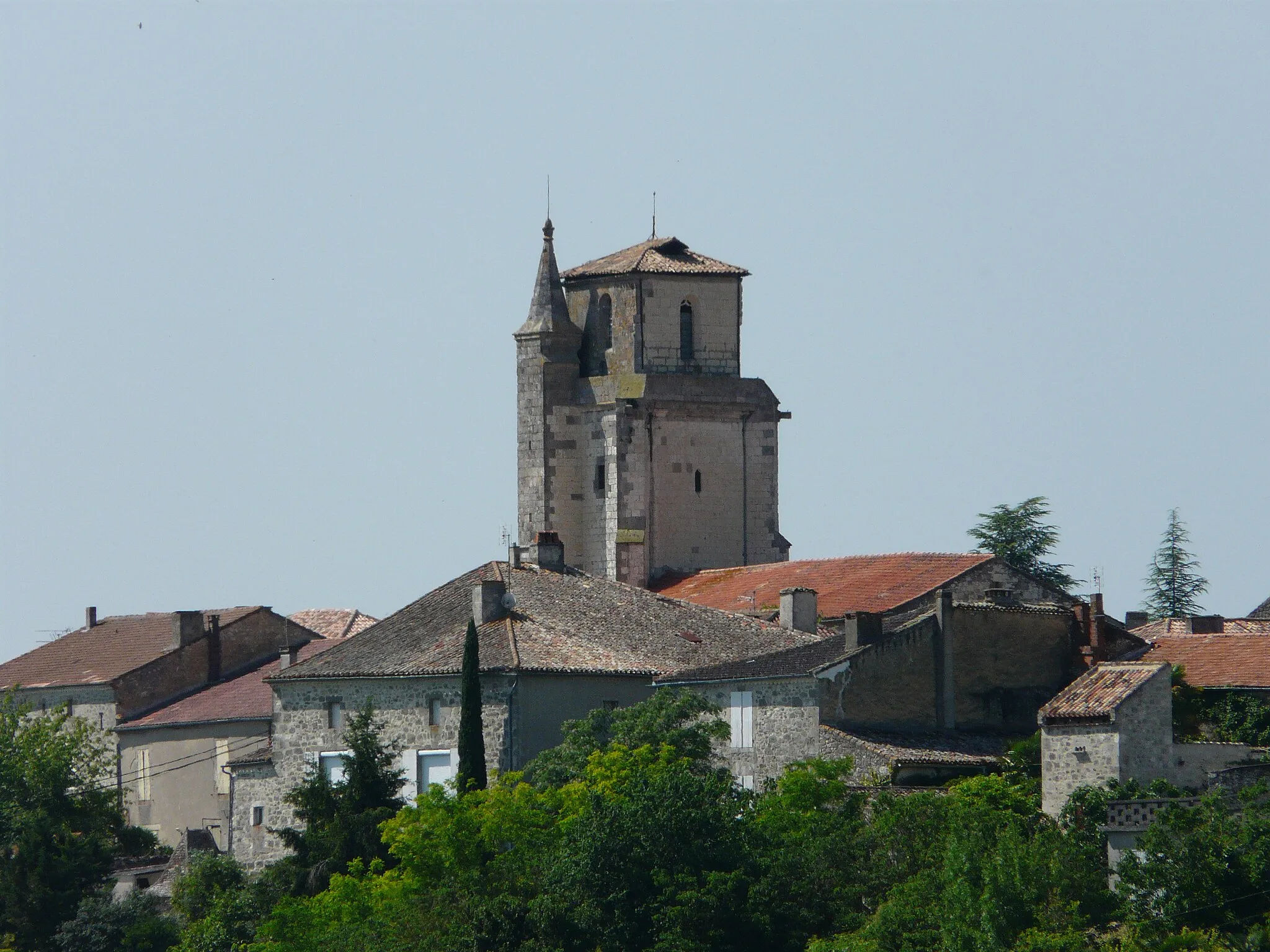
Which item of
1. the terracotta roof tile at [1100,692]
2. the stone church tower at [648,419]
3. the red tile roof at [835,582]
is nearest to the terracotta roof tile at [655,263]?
the stone church tower at [648,419]

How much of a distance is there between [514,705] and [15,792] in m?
15.7

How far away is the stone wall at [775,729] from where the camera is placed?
4997cm

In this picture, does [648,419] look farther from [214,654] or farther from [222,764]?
[214,654]

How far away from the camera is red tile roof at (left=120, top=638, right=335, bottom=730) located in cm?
6706

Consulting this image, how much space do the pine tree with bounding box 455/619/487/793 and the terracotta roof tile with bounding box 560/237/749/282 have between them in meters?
16.6

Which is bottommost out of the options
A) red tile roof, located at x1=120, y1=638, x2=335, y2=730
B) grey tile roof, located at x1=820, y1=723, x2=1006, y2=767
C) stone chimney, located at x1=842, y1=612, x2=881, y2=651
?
grey tile roof, located at x1=820, y1=723, x2=1006, y2=767

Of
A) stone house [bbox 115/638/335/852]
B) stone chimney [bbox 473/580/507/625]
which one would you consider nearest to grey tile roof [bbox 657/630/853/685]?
stone chimney [bbox 473/580/507/625]

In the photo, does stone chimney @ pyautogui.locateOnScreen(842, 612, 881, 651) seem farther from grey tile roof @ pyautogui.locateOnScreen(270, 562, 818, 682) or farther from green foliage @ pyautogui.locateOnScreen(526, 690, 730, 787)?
grey tile roof @ pyautogui.locateOnScreen(270, 562, 818, 682)

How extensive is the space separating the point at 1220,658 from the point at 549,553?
15.5 metres

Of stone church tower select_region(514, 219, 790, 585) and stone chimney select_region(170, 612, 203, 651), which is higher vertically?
stone church tower select_region(514, 219, 790, 585)

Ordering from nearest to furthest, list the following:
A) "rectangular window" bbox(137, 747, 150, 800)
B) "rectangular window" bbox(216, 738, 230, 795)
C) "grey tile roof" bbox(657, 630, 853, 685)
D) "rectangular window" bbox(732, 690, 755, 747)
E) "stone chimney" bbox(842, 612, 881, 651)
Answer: "grey tile roof" bbox(657, 630, 853, 685) → "stone chimney" bbox(842, 612, 881, 651) → "rectangular window" bbox(732, 690, 755, 747) → "rectangular window" bbox(216, 738, 230, 795) → "rectangular window" bbox(137, 747, 150, 800)

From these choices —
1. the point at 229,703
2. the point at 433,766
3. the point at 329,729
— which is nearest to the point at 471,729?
the point at 433,766

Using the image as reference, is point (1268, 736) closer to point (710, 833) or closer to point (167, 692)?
point (710, 833)

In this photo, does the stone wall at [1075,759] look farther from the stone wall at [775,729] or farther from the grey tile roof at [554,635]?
the grey tile roof at [554,635]
